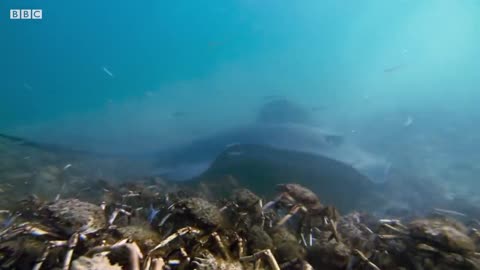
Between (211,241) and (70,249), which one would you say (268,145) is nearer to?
(211,241)

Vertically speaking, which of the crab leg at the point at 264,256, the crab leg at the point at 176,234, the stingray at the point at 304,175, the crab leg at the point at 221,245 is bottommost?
the stingray at the point at 304,175

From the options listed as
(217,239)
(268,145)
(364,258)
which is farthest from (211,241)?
(268,145)

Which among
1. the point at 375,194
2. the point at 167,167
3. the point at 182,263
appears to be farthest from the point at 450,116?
the point at 182,263

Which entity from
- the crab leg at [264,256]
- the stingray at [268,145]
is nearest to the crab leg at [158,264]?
the crab leg at [264,256]

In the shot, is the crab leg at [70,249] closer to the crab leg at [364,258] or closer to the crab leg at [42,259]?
the crab leg at [42,259]

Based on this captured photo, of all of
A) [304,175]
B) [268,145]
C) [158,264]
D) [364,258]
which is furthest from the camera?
[268,145]

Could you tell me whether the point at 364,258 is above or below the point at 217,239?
below

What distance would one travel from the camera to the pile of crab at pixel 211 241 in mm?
2270

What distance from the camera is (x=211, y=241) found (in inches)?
103

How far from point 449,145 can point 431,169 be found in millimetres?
4218

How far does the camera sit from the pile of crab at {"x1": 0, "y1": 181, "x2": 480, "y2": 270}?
227 centimetres

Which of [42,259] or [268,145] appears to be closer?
[42,259]

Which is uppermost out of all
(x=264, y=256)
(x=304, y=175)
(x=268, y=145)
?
(x=268, y=145)

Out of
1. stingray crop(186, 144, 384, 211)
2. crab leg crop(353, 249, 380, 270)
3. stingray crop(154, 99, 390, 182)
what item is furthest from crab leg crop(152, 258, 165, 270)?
stingray crop(154, 99, 390, 182)
